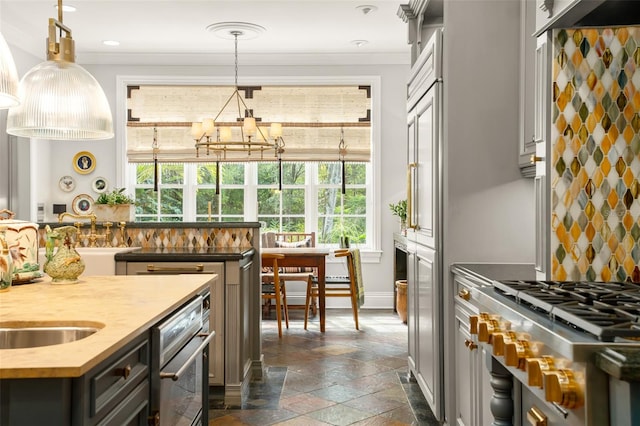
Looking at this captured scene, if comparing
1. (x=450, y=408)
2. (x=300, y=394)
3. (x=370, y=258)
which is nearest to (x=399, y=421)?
(x=450, y=408)

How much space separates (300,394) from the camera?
3.93 metres

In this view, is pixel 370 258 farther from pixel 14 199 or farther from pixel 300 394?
pixel 14 199

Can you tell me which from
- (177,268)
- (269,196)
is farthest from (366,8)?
(177,268)

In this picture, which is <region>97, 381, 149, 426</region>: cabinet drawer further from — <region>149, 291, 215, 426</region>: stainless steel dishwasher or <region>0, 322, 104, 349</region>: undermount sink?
<region>0, 322, 104, 349</region>: undermount sink

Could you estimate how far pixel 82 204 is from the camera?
7.09 meters

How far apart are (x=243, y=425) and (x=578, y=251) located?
7.19 feet

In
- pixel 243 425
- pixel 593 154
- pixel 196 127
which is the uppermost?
pixel 196 127

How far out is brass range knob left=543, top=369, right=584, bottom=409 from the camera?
108cm

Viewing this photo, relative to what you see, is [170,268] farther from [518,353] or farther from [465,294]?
[518,353]

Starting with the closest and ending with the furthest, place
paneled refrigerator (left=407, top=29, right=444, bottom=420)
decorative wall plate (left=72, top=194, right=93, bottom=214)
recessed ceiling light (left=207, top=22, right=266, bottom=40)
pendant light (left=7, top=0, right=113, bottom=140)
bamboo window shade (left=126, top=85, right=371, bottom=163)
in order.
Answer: pendant light (left=7, top=0, right=113, bottom=140) → paneled refrigerator (left=407, top=29, right=444, bottom=420) → recessed ceiling light (left=207, top=22, right=266, bottom=40) → decorative wall plate (left=72, top=194, right=93, bottom=214) → bamboo window shade (left=126, top=85, right=371, bottom=163)

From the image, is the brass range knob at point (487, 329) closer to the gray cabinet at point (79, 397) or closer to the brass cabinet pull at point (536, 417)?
the brass cabinet pull at point (536, 417)

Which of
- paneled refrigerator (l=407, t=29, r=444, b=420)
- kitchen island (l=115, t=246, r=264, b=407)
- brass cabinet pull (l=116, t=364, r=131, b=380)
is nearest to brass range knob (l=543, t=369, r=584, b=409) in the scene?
brass cabinet pull (l=116, t=364, r=131, b=380)

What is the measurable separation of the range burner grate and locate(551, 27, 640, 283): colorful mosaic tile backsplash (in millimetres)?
191

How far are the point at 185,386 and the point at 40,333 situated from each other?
72cm
